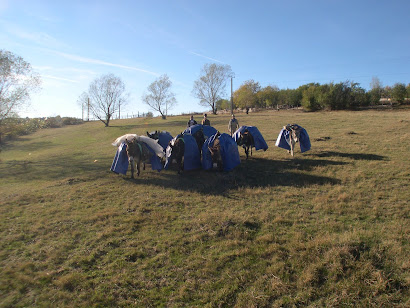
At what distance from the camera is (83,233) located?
628 centimetres

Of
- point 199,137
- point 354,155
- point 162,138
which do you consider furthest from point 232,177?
point 354,155

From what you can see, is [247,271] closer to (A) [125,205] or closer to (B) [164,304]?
(B) [164,304]

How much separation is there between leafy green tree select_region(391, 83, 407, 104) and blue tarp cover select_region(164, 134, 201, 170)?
49237 millimetres

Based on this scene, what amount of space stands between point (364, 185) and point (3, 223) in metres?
10.5

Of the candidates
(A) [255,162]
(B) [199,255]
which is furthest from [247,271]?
(A) [255,162]

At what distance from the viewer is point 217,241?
549cm

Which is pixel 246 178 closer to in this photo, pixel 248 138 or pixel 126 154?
pixel 248 138

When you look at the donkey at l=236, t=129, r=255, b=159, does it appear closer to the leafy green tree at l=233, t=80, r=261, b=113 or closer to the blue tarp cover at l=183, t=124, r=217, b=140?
the blue tarp cover at l=183, t=124, r=217, b=140

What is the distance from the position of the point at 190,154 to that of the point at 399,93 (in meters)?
49.6

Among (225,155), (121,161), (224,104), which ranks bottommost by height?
(121,161)

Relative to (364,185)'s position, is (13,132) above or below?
above

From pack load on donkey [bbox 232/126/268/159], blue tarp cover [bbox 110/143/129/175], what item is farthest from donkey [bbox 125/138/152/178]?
pack load on donkey [bbox 232/126/268/159]

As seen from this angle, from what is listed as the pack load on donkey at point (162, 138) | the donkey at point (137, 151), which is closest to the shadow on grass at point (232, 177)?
the donkey at point (137, 151)

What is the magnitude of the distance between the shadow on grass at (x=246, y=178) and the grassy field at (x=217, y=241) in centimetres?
8
